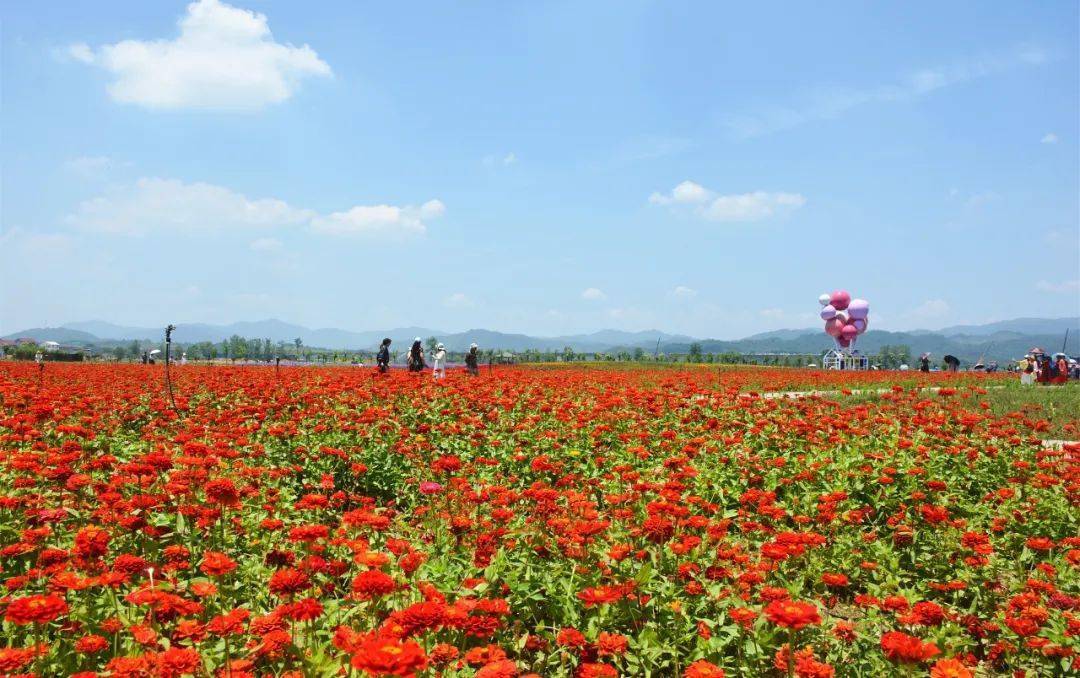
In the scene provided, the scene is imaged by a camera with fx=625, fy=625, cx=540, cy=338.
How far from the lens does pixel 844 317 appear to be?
39094mm

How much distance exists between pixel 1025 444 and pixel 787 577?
3929mm

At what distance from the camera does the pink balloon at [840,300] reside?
39656 millimetres

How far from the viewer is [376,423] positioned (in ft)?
24.7

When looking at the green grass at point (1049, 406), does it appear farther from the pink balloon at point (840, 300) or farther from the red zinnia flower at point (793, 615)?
the pink balloon at point (840, 300)

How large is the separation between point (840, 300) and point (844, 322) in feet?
5.18

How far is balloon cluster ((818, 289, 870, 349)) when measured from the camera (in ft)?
128

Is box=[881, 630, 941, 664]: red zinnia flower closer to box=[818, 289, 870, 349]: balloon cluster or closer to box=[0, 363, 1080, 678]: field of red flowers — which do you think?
box=[0, 363, 1080, 678]: field of red flowers

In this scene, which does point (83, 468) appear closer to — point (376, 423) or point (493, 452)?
point (376, 423)

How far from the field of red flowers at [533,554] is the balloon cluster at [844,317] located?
34599mm

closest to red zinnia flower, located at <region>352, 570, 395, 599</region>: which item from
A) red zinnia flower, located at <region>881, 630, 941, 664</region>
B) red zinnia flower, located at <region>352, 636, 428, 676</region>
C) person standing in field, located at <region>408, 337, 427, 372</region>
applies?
red zinnia flower, located at <region>352, 636, 428, 676</region>

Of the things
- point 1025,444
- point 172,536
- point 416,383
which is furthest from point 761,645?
point 416,383

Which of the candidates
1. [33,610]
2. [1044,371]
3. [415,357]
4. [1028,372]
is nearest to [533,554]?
[33,610]

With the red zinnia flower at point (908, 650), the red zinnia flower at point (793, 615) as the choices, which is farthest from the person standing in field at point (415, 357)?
the red zinnia flower at point (908, 650)

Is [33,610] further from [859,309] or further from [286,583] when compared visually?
[859,309]
